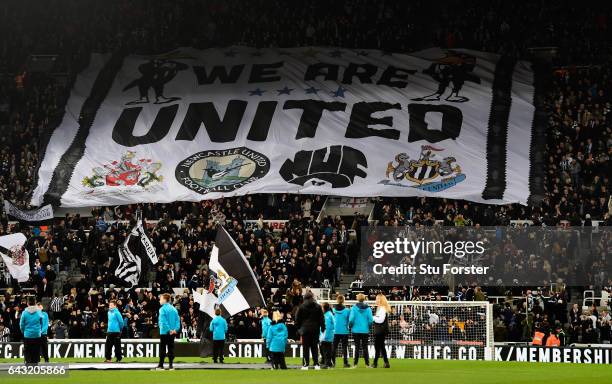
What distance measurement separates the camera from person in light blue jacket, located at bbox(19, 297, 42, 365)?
2412 centimetres

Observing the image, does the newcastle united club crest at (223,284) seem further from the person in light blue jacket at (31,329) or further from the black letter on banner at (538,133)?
the black letter on banner at (538,133)

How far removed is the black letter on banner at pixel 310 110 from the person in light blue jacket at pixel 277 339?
20006mm

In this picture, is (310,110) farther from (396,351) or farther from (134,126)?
(396,351)

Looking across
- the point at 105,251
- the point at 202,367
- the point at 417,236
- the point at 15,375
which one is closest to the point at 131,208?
the point at 105,251

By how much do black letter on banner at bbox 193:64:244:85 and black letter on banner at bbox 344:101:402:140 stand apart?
5.91m

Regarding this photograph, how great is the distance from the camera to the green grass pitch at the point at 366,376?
67.6ft

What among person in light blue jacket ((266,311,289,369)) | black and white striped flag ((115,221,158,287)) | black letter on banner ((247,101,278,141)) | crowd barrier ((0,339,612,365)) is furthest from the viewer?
black letter on banner ((247,101,278,141))

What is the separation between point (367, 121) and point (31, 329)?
23019mm

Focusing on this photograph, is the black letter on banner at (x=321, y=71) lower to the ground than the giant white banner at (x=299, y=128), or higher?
higher

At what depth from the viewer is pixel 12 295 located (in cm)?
3875

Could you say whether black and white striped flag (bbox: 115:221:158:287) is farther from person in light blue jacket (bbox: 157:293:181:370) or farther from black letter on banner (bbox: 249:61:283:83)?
person in light blue jacket (bbox: 157:293:181:370)

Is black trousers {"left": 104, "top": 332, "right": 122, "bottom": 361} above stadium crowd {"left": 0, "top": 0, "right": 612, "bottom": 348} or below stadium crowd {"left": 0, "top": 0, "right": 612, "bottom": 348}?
below

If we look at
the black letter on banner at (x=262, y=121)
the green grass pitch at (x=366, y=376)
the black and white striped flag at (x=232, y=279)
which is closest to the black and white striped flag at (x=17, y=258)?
the black letter on banner at (x=262, y=121)

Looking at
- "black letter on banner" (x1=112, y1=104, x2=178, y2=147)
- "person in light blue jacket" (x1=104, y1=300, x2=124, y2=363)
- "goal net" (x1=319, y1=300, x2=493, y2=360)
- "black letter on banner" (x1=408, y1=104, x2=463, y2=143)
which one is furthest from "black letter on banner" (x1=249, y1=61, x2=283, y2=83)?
"person in light blue jacket" (x1=104, y1=300, x2=124, y2=363)
